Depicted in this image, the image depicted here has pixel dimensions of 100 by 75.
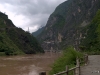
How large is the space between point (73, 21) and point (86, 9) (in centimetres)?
2610

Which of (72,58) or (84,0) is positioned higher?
(84,0)

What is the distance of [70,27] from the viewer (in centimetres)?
19612

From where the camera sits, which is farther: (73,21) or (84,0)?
(73,21)

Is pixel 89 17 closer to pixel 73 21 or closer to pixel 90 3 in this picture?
pixel 90 3

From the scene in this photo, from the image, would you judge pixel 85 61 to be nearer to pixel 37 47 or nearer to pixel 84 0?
pixel 37 47

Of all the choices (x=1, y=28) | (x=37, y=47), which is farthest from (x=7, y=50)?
(x=37, y=47)

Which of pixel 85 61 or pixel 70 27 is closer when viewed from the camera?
pixel 85 61

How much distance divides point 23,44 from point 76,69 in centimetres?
11365

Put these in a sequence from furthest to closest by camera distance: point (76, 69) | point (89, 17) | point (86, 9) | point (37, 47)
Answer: point (86, 9) < point (89, 17) < point (37, 47) < point (76, 69)

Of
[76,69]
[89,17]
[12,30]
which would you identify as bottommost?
[76,69]

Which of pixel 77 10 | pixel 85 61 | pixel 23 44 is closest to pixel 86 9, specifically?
pixel 77 10

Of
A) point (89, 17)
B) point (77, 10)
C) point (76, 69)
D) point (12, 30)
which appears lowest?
point (76, 69)

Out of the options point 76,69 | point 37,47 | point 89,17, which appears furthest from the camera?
point 89,17

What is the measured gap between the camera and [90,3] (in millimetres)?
171000
